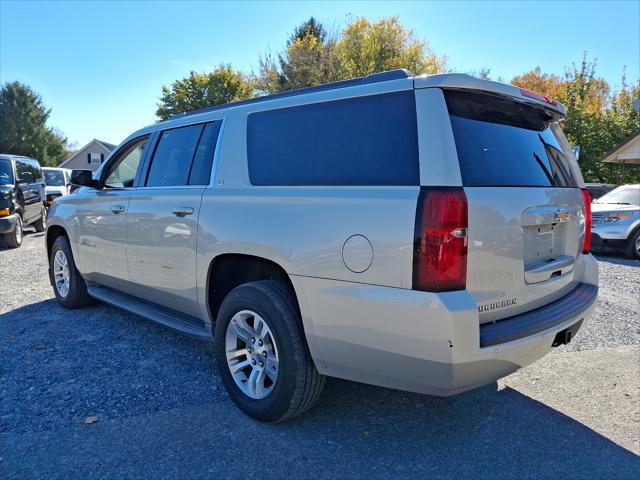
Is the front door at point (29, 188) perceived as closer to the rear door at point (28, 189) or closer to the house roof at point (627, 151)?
the rear door at point (28, 189)

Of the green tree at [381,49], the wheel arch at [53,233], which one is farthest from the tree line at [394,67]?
the wheel arch at [53,233]

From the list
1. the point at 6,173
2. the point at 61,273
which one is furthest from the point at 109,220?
the point at 6,173

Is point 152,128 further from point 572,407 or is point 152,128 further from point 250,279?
point 572,407

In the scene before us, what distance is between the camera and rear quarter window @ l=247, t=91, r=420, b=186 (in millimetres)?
2514

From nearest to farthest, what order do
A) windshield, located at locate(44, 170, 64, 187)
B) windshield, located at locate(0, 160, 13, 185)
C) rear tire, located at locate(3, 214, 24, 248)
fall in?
rear tire, located at locate(3, 214, 24, 248) < windshield, located at locate(0, 160, 13, 185) < windshield, located at locate(44, 170, 64, 187)

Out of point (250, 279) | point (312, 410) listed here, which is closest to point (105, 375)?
point (250, 279)

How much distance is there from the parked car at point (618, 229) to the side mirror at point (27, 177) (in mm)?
12963

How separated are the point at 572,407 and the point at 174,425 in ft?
8.72

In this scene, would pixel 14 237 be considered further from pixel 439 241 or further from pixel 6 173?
pixel 439 241

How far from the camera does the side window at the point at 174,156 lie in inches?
152

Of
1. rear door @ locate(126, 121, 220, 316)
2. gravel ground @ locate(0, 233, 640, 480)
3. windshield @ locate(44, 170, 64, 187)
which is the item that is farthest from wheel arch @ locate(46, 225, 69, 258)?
windshield @ locate(44, 170, 64, 187)

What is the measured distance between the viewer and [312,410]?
3229 mm

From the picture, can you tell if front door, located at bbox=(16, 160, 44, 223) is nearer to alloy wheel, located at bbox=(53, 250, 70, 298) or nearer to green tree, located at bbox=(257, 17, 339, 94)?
alloy wheel, located at bbox=(53, 250, 70, 298)

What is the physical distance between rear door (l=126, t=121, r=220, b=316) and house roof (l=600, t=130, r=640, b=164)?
19.8m
